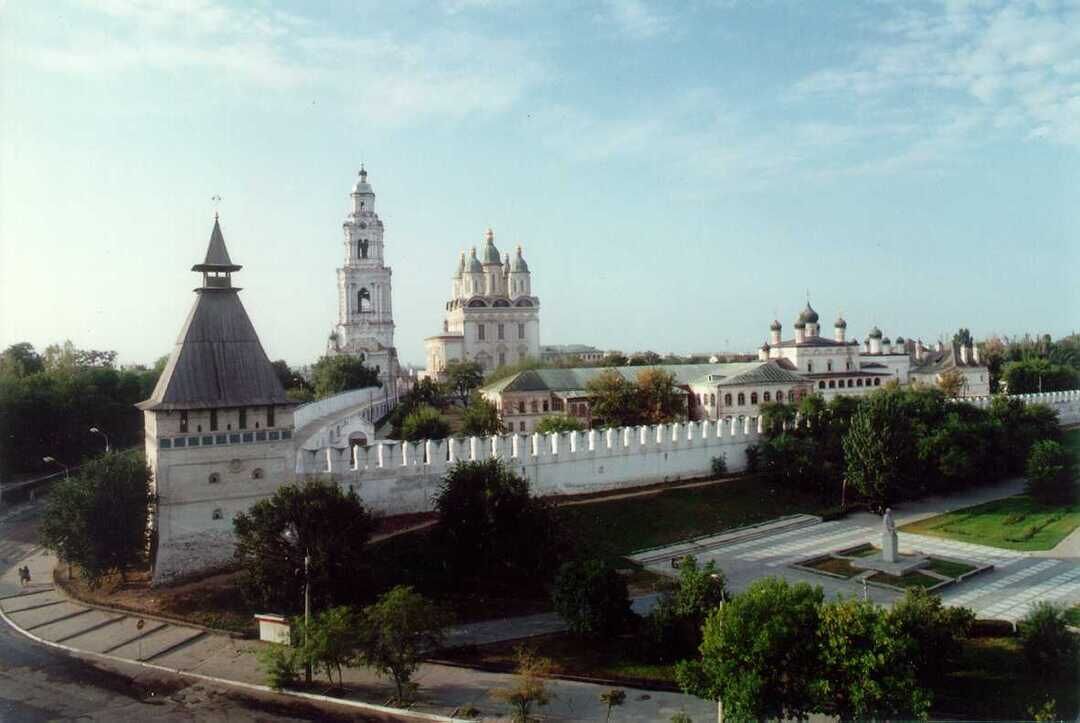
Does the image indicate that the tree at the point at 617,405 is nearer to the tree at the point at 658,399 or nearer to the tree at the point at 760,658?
the tree at the point at 658,399

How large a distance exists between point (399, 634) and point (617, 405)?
948 inches

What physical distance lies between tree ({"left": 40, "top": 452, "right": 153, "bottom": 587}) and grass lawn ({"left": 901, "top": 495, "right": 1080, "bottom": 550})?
20831mm

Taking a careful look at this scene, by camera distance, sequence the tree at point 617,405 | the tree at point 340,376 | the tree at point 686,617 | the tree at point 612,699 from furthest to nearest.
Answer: the tree at point 340,376, the tree at point 617,405, the tree at point 686,617, the tree at point 612,699

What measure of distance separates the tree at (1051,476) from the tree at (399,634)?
69.6 ft

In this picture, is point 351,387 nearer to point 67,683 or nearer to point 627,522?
point 627,522

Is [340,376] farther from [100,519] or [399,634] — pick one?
[399,634]

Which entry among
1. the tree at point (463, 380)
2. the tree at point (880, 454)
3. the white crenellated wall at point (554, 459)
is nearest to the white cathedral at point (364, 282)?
the tree at point (463, 380)

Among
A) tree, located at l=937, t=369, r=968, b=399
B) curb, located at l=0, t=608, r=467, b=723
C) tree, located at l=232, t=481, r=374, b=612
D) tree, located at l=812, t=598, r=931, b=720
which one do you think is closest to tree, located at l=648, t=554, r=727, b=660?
tree, located at l=812, t=598, r=931, b=720

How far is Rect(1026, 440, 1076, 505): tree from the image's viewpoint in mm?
27266

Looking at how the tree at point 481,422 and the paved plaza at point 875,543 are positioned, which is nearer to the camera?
the paved plaza at point 875,543

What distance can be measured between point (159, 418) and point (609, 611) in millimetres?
10980

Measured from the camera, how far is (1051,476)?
89.4 ft

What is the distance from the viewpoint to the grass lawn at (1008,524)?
24031 mm

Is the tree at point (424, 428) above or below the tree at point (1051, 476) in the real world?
above
